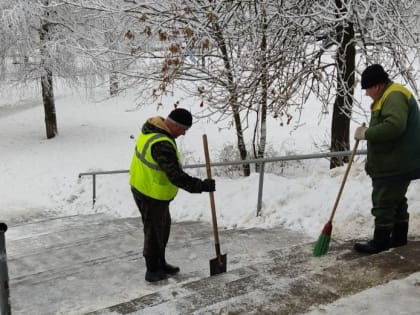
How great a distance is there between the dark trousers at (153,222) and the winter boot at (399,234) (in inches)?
82.7

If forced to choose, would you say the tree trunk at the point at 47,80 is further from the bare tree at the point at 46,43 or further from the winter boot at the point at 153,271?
the winter boot at the point at 153,271

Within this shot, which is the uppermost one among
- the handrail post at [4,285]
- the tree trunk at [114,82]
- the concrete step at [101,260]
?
the tree trunk at [114,82]

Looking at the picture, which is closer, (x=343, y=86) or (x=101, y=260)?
(x=101, y=260)

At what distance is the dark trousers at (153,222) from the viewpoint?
14.8 ft

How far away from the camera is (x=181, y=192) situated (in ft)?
29.3

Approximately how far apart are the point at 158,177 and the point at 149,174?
9cm

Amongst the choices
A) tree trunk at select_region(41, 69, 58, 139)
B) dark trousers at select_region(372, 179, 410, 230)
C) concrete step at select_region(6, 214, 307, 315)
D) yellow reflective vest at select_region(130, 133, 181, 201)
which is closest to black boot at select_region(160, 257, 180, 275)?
concrete step at select_region(6, 214, 307, 315)

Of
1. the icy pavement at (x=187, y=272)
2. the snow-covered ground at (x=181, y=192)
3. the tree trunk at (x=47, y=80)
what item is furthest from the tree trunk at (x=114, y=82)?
the icy pavement at (x=187, y=272)

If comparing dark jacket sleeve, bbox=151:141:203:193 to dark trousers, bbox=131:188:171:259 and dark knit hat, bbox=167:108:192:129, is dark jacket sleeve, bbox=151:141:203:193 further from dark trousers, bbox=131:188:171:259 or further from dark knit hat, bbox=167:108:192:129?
dark trousers, bbox=131:188:171:259

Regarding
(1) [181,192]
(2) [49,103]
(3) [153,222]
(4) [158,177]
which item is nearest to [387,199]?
(4) [158,177]

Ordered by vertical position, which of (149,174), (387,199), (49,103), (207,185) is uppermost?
(49,103)

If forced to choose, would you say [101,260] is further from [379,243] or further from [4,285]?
[379,243]

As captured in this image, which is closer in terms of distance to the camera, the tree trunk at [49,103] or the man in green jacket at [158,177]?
the man in green jacket at [158,177]

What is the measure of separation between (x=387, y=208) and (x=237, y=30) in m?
5.98
